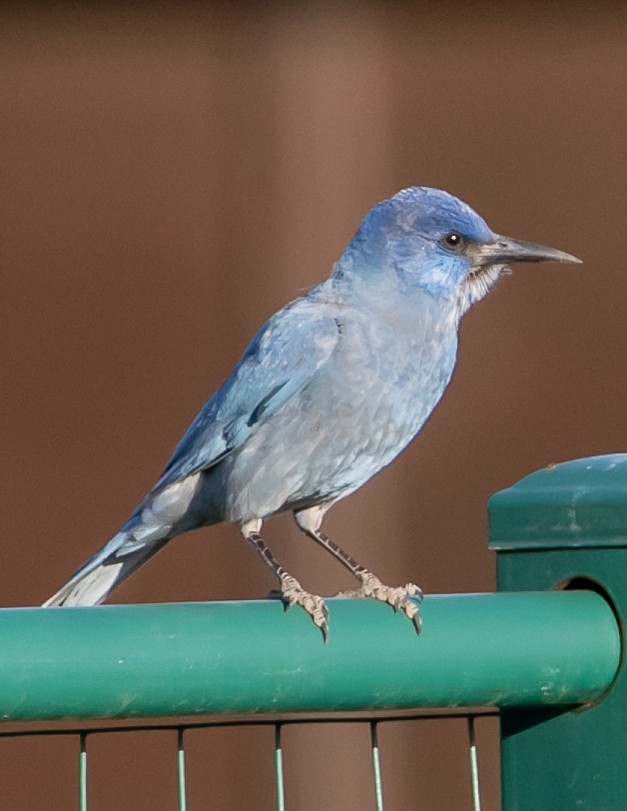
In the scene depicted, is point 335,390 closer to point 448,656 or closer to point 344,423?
point 344,423

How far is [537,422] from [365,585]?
2681 mm

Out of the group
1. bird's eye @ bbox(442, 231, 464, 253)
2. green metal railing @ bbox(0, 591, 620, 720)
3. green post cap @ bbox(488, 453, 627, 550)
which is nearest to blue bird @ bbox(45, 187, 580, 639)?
bird's eye @ bbox(442, 231, 464, 253)

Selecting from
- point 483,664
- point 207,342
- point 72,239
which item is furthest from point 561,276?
point 483,664

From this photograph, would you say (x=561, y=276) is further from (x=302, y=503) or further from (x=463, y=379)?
(x=302, y=503)

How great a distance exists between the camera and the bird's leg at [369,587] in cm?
193

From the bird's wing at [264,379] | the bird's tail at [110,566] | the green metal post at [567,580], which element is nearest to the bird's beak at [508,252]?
the bird's wing at [264,379]

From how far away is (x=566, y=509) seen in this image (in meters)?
2.02

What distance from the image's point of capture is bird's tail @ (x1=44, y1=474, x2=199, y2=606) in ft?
10.8

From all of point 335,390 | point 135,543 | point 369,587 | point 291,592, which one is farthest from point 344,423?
point 291,592

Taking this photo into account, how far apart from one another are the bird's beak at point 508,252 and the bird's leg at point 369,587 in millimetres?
616

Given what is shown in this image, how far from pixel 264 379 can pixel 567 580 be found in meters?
1.44

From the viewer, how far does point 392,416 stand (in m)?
3.29

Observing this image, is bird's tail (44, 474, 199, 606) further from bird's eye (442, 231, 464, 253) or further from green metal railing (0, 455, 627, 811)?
green metal railing (0, 455, 627, 811)

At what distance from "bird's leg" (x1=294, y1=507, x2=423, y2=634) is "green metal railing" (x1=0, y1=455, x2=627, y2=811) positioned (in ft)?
0.06
